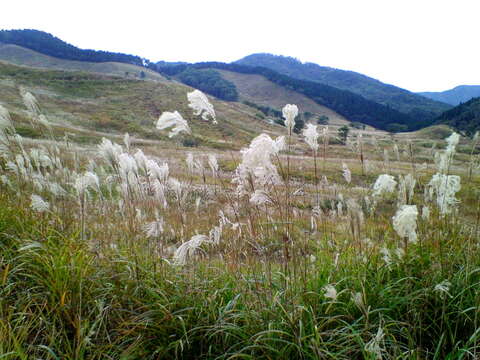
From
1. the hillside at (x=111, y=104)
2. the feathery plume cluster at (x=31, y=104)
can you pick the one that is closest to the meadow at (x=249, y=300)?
the feathery plume cluster at (x=31, y=104)

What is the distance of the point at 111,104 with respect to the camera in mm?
93062

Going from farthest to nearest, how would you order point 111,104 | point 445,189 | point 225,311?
point 111,104 < point 445,189 < point 225,311

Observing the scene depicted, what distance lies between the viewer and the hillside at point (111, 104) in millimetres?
65938

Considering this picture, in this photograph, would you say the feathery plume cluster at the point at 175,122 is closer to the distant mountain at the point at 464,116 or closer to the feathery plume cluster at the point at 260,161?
the feathery plume cluster at the point at 260,161

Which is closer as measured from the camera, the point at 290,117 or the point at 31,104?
the point at 290,117

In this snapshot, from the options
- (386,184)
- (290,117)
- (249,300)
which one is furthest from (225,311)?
(386,184)

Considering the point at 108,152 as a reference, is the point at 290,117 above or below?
above

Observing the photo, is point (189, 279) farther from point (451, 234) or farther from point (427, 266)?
point (451, 234)

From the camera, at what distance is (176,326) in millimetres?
3055

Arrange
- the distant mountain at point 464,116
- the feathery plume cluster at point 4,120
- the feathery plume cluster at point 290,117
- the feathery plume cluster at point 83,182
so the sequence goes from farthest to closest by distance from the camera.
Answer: the distant mountain at point 464,116 → the feathery plume cluster at point 4,120 → the feathery plume cluster at point 83,182 → the feathery plume cluster at point 290,117

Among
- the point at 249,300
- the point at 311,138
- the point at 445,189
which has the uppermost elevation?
the point at 311,138

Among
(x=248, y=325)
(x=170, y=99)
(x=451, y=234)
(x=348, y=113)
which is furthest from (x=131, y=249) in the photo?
(x=348, y=113)

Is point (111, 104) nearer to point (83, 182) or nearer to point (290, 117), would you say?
point (83, 182)

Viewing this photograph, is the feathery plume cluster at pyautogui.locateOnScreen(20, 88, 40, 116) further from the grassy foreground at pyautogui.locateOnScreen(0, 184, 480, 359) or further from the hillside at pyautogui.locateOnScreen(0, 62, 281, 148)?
the hillside at pyautogui.locateOnScreen(0, 62, 281, 148)
